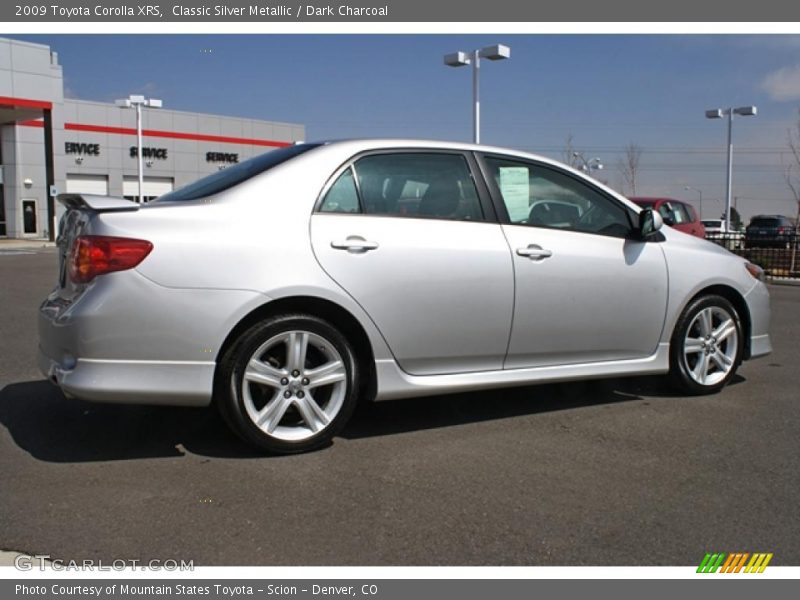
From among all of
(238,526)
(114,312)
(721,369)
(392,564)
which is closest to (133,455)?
(114,312)

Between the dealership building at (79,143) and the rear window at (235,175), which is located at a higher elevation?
the dealership building at (79,143)

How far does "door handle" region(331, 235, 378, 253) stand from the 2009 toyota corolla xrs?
0.06ft

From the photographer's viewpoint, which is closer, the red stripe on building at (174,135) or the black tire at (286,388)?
the black tire at (286,388)

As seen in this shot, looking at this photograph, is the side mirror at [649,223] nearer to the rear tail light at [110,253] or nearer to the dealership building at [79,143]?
the rear tail light at [110,253]

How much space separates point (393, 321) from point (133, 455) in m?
1.54

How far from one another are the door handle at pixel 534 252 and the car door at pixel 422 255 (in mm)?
112

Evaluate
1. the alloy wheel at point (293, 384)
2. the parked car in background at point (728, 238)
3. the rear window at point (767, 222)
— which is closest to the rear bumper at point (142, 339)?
the alloy wheel at point (293, 384)

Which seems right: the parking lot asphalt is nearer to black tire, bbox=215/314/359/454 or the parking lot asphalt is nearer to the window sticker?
black tire, bbox=215/314/359/454

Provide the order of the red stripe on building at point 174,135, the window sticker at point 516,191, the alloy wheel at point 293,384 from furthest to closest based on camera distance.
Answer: the red stripe on building at point 174,135, the window sticker at point 516,191, the alloy wheel at point 293,384

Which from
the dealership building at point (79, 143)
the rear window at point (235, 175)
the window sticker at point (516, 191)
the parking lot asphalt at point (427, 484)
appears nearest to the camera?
the parking lot asphalt at point (427, 484)

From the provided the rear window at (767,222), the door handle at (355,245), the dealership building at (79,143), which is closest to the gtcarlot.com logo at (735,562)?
the door handle at (355,245)

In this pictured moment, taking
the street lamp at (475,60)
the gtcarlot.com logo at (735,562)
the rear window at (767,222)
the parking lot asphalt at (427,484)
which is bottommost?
the gtcarlot.com logo at (735,562)

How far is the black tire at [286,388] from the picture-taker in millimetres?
3799

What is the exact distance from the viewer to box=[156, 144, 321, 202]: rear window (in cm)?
409
